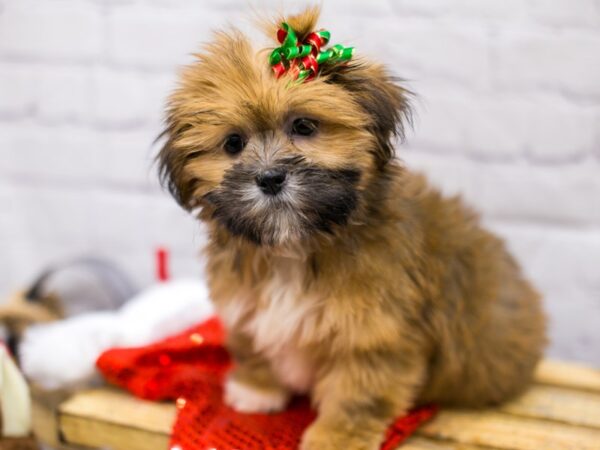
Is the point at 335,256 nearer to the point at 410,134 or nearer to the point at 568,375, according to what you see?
the point at 410,134

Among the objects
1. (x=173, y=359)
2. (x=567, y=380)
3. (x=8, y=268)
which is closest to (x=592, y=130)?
(x=567, y=380)

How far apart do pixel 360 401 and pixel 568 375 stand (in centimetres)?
83

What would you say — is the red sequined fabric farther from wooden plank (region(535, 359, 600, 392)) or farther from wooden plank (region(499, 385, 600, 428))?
wooden plank (region(535, 359, 600, 392))

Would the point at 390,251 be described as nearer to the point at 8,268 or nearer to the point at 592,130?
the point at 592,130

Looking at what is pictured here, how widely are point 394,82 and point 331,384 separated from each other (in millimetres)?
688

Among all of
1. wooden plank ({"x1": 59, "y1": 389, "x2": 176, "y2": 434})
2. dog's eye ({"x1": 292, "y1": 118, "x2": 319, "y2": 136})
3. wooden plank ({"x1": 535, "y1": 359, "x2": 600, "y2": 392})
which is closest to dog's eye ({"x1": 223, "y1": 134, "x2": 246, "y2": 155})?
dog's eye ({"x1": 292, "y1": 118, "x2": 319, "y2": 136})

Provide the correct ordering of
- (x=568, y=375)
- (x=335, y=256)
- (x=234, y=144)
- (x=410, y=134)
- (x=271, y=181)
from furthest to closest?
1. (x=410, y=134)
2. (x=568, y=375)
3. (x=335, y=256)
4. (x=234, y=144)
5. (x=271, y=181)

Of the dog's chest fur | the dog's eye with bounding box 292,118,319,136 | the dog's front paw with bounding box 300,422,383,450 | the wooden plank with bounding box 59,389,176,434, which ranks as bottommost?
the wooden plank with bounding box 59,389,176,434

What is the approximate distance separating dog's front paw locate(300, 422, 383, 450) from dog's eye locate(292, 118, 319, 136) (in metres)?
0.67

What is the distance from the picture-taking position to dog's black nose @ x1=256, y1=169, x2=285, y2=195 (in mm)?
1360

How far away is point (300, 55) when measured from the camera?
1387 millimetres

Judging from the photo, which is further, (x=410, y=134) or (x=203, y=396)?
(x=410, y=134)

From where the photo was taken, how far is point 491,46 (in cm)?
221

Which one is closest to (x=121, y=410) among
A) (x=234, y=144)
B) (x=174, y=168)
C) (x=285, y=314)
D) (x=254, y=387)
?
(x=254, y=387)
